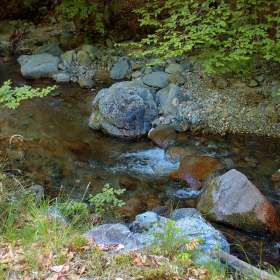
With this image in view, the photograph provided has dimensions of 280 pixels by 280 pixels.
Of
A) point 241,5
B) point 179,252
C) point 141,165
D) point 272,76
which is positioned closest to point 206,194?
point 141,165

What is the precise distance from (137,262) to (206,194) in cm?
269

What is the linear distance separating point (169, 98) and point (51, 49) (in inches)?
185

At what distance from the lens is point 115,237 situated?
3186 mm

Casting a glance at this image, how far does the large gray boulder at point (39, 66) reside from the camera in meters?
9.48

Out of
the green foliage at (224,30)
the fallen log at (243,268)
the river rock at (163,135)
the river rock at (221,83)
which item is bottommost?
the river rock at (163,135)

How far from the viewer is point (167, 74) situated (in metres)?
8.71

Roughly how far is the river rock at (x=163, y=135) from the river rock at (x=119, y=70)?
2789 millimetres

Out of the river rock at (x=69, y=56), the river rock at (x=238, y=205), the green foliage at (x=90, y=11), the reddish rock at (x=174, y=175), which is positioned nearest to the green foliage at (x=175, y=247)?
Answer: the river rock at (x=238, y=205)

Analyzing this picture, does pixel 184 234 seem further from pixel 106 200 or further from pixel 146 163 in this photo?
pixel 146 163

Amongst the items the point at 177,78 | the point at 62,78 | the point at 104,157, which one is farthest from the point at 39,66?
the point at 104,157

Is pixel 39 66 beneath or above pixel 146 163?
above

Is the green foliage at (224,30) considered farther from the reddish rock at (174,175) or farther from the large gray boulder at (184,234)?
the large gray boulder at (184,234)

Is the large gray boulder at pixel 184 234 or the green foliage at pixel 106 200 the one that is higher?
the large gray boulder at pixel 184 234

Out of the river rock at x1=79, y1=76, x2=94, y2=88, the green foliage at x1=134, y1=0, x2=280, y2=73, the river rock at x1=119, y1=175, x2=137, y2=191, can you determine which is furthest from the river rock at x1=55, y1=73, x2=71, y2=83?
the river rock at x1=119, y1=175, x2=137, y2=191
